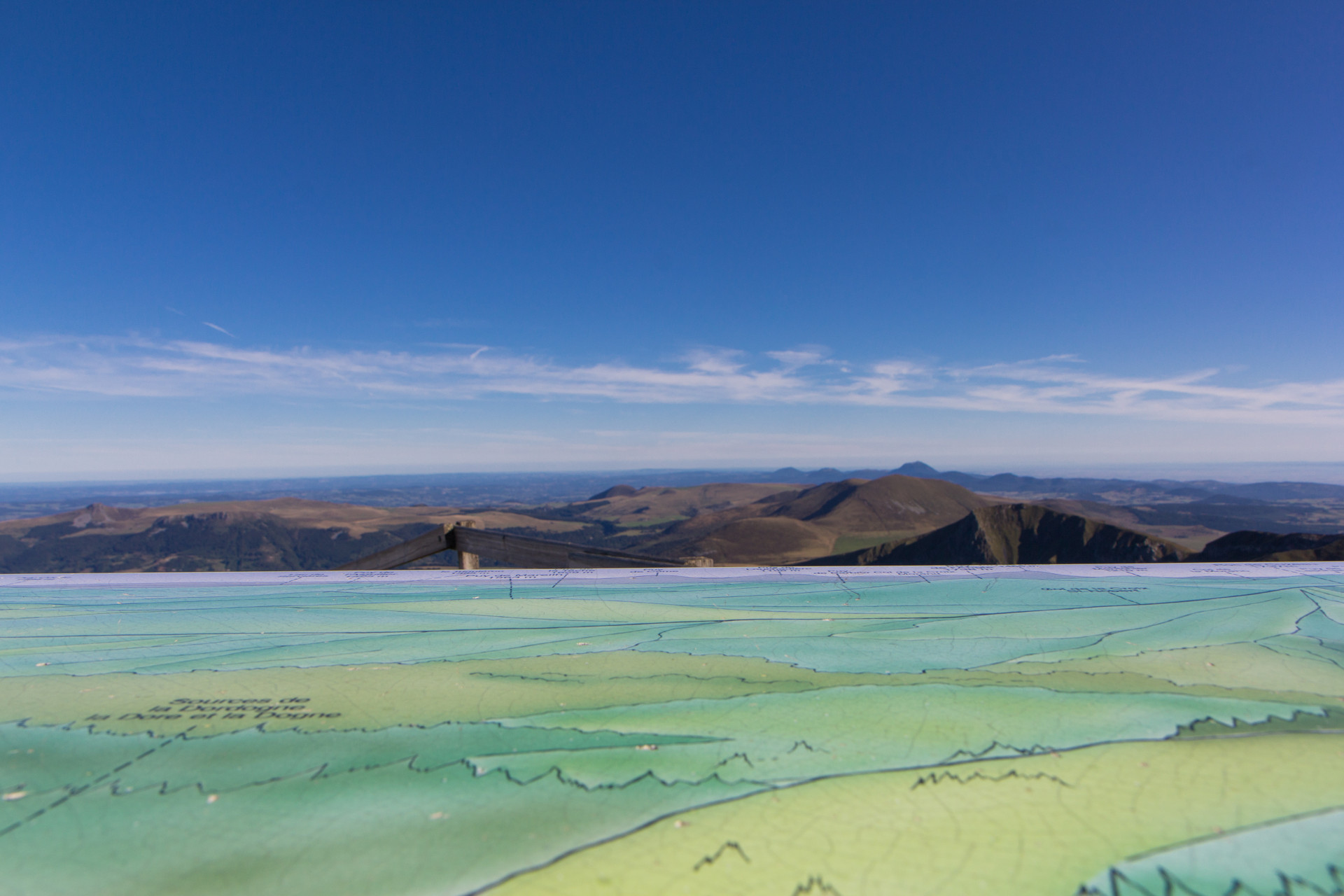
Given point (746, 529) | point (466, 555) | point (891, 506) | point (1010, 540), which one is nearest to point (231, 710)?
point (466, 555)

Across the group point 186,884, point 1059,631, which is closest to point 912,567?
point 1059,631

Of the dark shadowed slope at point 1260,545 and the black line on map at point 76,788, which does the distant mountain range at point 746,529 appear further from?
the black line on map at point 76,788

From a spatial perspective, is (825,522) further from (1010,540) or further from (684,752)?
(684,752)

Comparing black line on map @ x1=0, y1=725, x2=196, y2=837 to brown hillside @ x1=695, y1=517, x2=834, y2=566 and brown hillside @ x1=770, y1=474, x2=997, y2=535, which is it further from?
brown hillside @ x1=770, y1=474, x2=997, y2=535

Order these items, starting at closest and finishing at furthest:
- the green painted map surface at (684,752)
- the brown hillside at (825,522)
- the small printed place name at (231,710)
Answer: the green painted map surface at (684,752) → the small printed place name at (231,710) → the brown hillside at (825,522)

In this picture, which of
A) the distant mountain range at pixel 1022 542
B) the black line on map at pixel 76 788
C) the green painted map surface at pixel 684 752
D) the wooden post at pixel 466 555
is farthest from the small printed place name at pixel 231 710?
the distant mountain range at pixel 1022 542

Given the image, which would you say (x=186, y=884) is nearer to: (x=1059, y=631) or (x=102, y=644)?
(x=102, y=644)

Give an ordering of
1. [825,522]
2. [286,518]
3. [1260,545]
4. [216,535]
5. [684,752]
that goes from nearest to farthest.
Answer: [684,752] → [1260,545] → [825,522] → [216,535] → [286,518]
